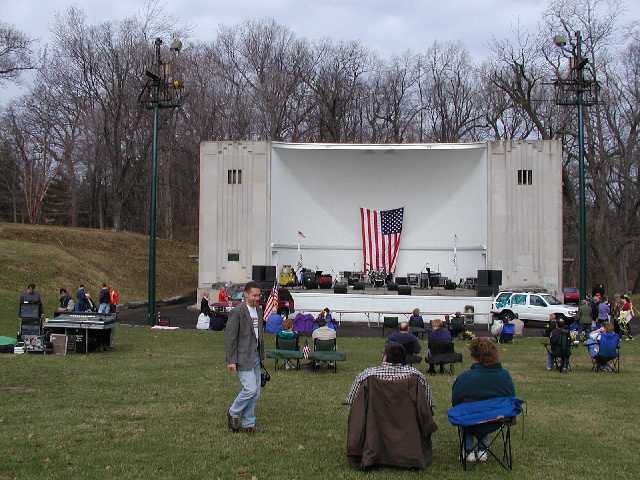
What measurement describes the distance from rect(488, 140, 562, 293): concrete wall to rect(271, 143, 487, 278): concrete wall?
1754 mm

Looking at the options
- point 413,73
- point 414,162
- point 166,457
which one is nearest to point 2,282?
point 414,162

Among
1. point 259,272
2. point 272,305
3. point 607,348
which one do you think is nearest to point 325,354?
point 607,348

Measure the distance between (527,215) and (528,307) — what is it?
6.98 metres

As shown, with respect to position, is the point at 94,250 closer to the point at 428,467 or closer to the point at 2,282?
the point at 2,282

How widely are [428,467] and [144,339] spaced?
499 inches

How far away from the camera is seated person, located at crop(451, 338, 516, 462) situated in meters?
6.23

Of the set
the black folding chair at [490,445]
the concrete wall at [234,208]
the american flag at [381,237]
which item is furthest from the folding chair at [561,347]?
the american flag at [381,237]

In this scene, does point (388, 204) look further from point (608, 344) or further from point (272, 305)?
point (608, 344)

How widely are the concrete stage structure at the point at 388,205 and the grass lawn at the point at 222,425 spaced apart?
17.3 m

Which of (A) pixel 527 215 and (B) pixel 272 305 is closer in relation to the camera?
(B) pixel 272 305

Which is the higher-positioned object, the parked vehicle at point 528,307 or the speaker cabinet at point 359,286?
the speaker cabinet at point 359,286

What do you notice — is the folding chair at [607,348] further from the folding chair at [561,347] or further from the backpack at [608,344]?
the folding chair at [561,347]

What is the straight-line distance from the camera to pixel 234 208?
3083 centimetres

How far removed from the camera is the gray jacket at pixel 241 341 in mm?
7039
